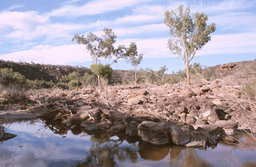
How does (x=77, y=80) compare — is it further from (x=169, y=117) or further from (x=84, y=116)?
(x=169, y=117)

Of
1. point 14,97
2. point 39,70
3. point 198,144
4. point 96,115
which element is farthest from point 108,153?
point 39,70

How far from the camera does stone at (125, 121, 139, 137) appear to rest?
532 cm

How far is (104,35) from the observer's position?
20781 millimetres

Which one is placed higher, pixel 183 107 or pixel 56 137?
pixel 183 107

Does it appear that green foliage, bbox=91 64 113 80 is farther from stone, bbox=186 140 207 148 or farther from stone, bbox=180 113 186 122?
stone, bbox=186 140 207 148

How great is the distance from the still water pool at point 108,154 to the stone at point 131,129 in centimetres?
32

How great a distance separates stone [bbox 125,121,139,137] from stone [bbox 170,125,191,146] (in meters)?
1.05

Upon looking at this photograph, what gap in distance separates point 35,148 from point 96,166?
177 centimetres

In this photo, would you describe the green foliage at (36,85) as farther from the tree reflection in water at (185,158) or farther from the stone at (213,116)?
the tree reflection in water at (185,158)

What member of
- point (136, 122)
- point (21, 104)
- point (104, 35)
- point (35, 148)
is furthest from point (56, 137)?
point (104, 35)

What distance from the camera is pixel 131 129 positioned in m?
5.39

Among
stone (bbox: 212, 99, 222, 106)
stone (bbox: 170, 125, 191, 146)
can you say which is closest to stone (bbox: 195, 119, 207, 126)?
stone (bbox: 170, 125, 191, 146)

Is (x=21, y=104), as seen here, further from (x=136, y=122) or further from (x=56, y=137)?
(x=136, y=122)

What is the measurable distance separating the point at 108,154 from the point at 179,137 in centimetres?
160
